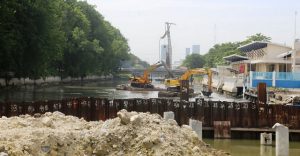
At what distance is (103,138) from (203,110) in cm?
1447

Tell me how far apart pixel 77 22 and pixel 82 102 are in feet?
233

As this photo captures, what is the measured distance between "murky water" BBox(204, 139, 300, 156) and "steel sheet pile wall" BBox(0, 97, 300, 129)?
113 cm

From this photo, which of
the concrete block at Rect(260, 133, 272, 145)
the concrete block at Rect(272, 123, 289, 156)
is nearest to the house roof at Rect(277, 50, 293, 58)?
the concrete block at Rect(260, 133, 272, 145)

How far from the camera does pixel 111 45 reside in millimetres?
126375

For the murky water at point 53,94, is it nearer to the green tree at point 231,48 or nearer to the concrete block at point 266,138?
the concrete block at point 266,138

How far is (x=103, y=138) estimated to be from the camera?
46.7 ft

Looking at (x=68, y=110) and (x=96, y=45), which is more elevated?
(x=96, y=45)

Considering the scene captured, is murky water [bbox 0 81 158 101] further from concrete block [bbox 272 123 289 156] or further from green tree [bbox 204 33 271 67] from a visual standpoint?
green tree [bbox 204 33 271 67]

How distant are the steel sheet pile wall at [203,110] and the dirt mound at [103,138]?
11320mm

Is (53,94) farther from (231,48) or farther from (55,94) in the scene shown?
(231,48)

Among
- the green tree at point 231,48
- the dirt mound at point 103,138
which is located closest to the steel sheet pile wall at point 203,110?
the dirt mound at point 103,138

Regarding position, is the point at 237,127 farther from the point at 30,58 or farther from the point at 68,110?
the point at 30,58

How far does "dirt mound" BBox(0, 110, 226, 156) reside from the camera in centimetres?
1312

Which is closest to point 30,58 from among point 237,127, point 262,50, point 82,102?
point 82,102
